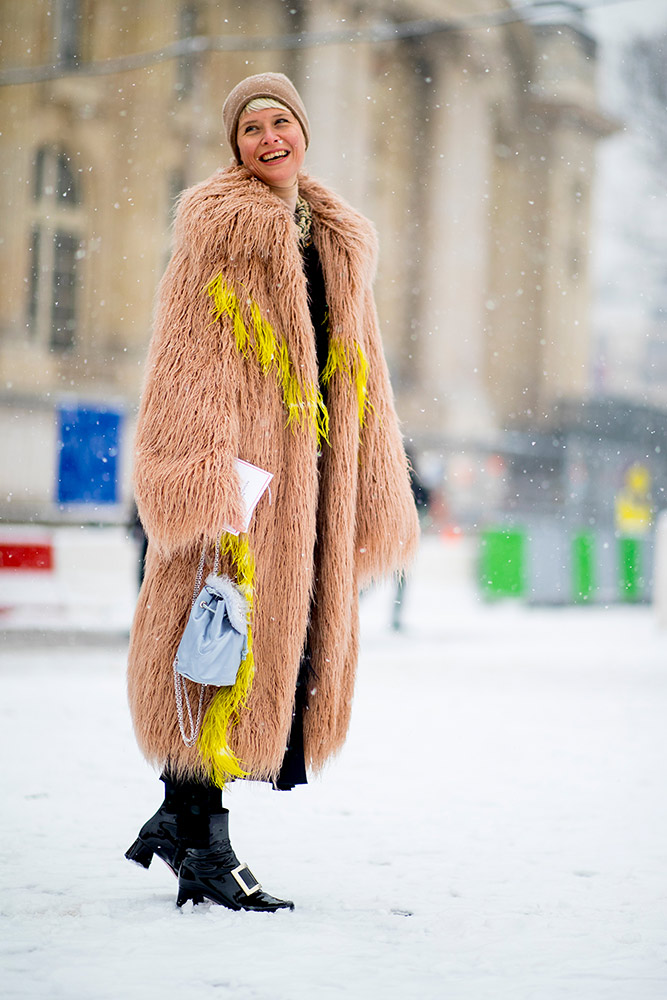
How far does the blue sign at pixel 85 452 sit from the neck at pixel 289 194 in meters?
7.98

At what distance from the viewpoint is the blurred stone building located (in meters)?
23.2

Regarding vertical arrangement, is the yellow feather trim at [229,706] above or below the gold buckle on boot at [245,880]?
above

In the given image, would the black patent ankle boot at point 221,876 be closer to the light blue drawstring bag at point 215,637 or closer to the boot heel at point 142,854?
the boot heel at point 142,854

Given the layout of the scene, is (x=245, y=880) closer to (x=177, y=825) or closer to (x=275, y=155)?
(x=177, y=825)

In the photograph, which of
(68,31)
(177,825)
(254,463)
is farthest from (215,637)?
(68,31)

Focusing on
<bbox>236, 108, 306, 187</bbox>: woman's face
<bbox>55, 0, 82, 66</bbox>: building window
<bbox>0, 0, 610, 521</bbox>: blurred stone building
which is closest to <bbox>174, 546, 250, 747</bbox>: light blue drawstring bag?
<bbox>236, 108, 306, 187</bbox>: woman's face

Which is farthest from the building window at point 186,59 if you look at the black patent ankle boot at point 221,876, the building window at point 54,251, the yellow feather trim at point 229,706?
the black patent ankle boot at point 221,876

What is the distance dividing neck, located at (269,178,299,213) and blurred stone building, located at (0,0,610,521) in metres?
A: 12.5

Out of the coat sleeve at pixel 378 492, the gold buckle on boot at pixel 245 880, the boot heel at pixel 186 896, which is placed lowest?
the boot heel at pixel 186 896

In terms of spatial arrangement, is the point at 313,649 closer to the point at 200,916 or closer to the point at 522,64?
the point at 200,916

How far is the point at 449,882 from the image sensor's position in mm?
2980

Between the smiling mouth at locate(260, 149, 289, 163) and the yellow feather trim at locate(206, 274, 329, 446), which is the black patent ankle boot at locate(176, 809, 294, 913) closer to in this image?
the yellow feather trim at locate(206, 274, 329, 446)

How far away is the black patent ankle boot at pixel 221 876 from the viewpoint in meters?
2.59

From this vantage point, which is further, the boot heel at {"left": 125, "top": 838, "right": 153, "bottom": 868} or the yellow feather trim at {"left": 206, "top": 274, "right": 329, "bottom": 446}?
the boot heel at {"left": 125, "top": 838, "right": 153, "bottom": 868}
